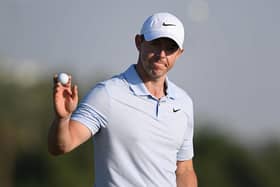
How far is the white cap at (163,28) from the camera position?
322 inches

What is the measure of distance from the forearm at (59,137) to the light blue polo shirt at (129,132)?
0.28m

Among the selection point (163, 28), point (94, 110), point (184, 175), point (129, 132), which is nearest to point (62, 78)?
point (94, 110)

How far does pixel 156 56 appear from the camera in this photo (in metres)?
8.09

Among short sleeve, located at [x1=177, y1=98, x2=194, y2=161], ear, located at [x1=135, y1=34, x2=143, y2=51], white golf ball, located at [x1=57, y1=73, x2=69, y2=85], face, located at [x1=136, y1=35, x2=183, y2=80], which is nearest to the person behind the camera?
white golf ball, located at [x1=57, y1=73, x2=69, y2=85]

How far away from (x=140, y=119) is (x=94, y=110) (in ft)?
1.23

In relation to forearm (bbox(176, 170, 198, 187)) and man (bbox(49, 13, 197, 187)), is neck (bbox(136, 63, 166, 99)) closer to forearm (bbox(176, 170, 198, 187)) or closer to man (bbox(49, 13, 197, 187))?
man (bbox(49, 13, 197, 187))

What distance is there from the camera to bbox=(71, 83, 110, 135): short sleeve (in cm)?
789

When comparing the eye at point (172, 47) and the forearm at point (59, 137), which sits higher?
the eye at point (172, 47)

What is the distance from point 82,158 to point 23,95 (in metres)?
14.1

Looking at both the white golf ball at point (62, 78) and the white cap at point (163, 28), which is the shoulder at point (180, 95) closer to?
the white cap at point (163, 28)

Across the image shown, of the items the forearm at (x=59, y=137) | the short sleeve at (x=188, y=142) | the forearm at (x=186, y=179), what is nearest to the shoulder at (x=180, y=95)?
the short sleeve at (x=188, y=142)

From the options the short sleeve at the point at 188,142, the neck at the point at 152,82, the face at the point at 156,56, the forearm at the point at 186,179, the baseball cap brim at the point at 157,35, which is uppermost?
the baseball cap brim at the point at 157,35

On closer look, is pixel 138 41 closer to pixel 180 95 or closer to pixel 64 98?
pixel 180 95

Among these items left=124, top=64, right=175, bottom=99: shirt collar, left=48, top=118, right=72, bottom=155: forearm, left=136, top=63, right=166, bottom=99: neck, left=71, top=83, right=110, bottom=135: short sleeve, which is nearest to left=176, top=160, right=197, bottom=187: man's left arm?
left=136, top=63, right=166, bottom=99: neck
